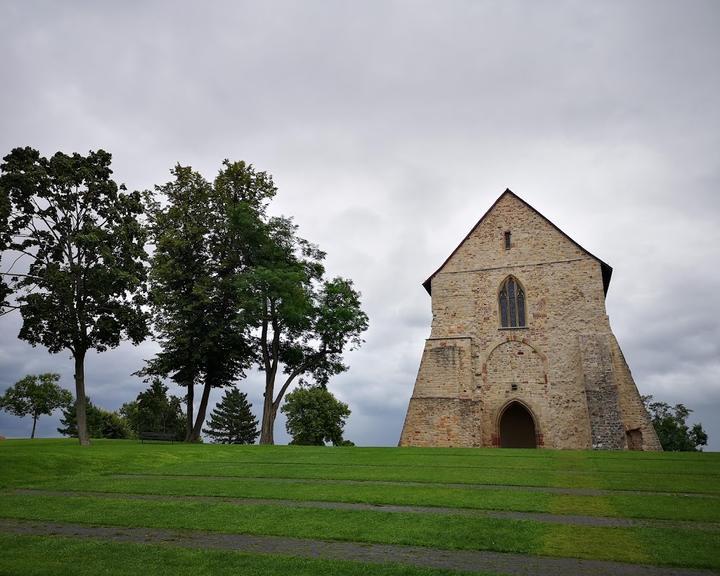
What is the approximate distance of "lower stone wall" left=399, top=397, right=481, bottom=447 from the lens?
81.7ft

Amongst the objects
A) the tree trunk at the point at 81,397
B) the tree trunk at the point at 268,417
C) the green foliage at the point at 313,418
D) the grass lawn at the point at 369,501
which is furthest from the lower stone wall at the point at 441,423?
the green foliage at the point at 313,418

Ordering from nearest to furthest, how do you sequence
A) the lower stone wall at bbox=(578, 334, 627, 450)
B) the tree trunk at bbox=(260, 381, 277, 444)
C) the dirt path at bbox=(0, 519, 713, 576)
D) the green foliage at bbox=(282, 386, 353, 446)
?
the dirt path at bbox=(0, 519, 713, 576) → the lower stone wall at bbox=(578, 334, 627, 450) → the tree trunk at bbox=(260, 381, 277, 444) → the green foliage at bbox=(282, 386, 353, 446)

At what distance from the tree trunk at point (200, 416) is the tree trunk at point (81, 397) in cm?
695

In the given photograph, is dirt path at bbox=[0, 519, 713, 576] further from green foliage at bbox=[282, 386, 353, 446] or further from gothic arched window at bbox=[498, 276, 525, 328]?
green foliage at bbox=[282, 386, 353, 446]

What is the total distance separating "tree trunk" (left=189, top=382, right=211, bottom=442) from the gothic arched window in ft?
59.4

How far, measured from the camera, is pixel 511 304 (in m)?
27.6

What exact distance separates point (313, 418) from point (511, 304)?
3463 centimetres

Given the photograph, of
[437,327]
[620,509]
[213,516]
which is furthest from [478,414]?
[213,516]

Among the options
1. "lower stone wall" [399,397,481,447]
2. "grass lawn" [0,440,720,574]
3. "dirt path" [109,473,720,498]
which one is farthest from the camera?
"lower stone wall" [399,397,481,447]

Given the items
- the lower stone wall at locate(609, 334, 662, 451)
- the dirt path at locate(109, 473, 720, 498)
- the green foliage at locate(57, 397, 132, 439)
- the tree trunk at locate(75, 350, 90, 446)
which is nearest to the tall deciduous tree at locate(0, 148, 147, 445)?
the tree trunk at locate(75, 350, 90, 446)

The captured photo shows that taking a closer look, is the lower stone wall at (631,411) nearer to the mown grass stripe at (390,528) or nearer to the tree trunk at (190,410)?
the mown grass stripe at (390,528)

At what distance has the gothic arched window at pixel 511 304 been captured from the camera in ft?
89.6

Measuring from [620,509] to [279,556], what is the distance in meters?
6.39

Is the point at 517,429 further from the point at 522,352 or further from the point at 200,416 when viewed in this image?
the point at 200,416
